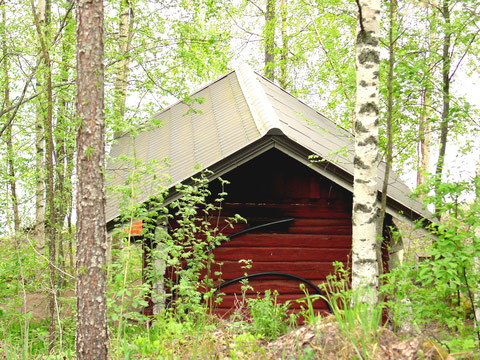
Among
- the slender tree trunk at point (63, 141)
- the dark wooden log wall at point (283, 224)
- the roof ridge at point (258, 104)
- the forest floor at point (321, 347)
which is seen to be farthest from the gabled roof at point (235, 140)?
the forest floor at point (321, 347)

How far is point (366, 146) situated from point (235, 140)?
7.43 feet

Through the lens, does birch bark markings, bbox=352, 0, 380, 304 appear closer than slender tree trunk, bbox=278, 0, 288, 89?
Yes

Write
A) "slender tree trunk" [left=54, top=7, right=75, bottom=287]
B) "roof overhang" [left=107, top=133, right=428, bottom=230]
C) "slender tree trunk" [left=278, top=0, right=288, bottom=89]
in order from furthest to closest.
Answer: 1. "slender tree trunk" [left=278, top=0, right=288, bottom=89]
2. "slender tree trunk" [left=54, top=7, right=75, bottom=287]
3. "roof overhang" [left=107, top=133, right=428, bottom=230]

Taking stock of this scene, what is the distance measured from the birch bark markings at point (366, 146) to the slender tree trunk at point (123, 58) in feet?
11.4

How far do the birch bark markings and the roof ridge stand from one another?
1293mm

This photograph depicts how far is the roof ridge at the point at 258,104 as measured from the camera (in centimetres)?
743

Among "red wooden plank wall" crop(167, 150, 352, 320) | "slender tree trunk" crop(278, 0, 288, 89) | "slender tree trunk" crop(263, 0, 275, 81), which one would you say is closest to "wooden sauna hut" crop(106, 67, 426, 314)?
"red wooden plank wall" crop(167, 150, 352, 320)

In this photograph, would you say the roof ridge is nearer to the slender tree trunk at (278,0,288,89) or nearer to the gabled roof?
the gabled roof

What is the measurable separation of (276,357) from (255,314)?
111 inches

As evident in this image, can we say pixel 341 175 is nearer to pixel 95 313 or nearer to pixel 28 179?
pixel 95 313

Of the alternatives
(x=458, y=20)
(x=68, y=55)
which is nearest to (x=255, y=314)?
(x=458, y=20)

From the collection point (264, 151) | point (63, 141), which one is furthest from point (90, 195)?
point (63, 141)

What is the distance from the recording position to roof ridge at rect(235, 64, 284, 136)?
292 inches

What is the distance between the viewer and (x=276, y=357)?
3.84m
